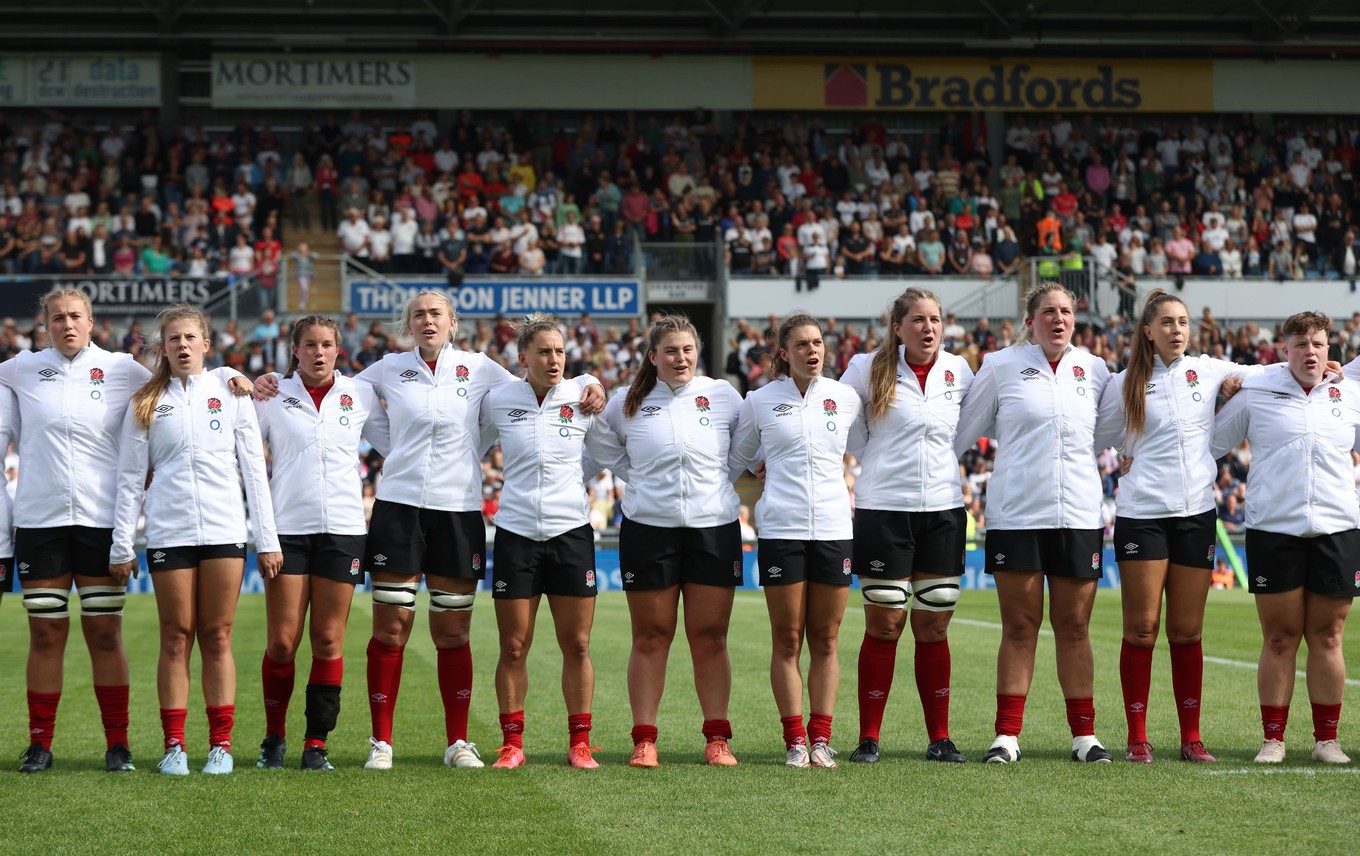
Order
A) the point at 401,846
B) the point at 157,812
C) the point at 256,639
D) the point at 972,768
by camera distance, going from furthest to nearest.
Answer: the point at 256,639 → the point at 972,768 → the point at 157,812 → the point at 401,846

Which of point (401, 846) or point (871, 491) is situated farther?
point (871, 491)

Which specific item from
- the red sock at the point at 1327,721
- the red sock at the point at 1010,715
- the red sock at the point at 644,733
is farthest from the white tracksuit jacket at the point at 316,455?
the red sock at the point at 1327,721

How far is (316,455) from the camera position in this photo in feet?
22.9

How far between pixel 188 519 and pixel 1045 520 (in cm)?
391

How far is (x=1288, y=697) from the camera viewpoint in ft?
23.1

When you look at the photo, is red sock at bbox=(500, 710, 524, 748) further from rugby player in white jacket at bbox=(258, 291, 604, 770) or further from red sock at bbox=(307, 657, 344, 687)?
red sock at bbox=(307, 657, 344, 687)

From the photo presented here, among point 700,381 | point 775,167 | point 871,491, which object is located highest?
point 775,167

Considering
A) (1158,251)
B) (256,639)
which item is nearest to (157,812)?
(256,639)

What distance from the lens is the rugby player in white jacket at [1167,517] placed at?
696cm

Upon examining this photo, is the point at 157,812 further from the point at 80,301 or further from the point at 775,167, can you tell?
the point at 775,167

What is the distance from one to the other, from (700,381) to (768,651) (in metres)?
5.72

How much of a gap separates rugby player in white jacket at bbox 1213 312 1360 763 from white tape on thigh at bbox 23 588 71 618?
18.3ft

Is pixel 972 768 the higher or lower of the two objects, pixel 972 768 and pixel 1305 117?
the lower

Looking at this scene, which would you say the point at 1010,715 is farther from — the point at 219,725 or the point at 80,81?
the point at 80,81
